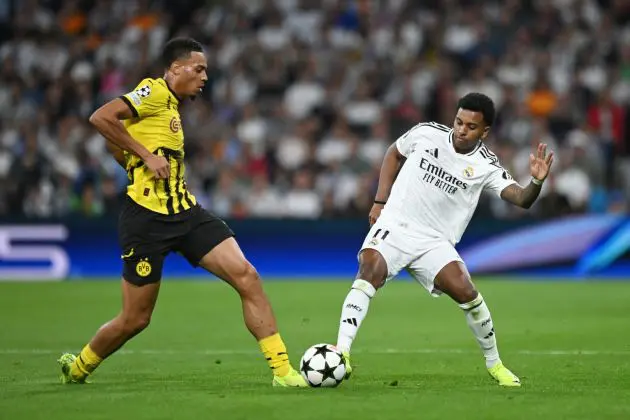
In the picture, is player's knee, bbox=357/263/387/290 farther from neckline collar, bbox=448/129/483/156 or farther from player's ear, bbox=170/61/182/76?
player's ear, bbox=170/61/182/76

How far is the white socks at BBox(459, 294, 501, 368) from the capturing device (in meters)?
9.13

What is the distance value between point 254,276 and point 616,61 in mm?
17090

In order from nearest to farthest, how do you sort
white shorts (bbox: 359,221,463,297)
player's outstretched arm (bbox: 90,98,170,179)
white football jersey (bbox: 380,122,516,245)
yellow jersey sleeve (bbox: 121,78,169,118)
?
player's outstretched arm (bbox: 90,98,170,179)
yellow jersey sleeve (bbox: 121,78,169,118)
white shorts (bbox: 359,221,463,297)
white football jersey (bbox: 380,122,516,245)

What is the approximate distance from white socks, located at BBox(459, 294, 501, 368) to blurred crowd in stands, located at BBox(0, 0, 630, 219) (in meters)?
11.9

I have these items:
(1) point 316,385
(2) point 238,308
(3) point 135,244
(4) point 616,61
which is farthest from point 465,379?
(4) point 616,61

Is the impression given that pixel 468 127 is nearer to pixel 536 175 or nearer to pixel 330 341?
pixel 536 175

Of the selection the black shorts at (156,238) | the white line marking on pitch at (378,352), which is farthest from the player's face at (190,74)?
the white line marking on pitch at (378,352)

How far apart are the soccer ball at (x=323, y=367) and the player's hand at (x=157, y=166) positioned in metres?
1.66

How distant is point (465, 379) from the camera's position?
9.44 metres

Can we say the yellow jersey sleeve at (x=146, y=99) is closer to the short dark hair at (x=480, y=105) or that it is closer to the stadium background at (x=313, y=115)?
the short dark hair at (x=480, y=105)

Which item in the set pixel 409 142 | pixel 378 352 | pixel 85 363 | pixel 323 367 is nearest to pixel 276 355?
pixel 323 367

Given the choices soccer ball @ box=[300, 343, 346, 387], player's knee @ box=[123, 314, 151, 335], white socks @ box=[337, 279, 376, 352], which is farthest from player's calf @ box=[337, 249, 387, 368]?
player's knee @ box=[123, 314, 151, 335]

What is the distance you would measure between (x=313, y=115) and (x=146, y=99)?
48.7 ft

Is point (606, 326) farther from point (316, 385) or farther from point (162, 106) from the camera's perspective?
point (162, 106)
